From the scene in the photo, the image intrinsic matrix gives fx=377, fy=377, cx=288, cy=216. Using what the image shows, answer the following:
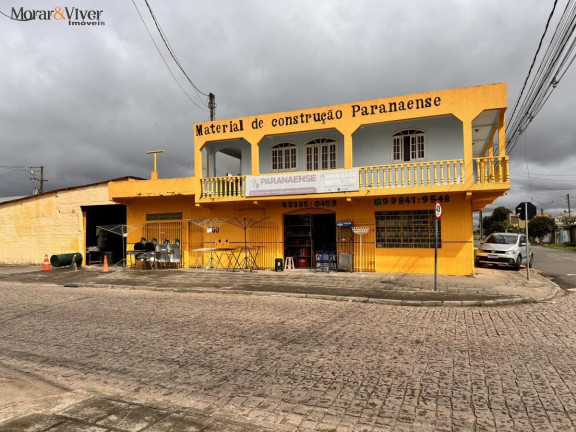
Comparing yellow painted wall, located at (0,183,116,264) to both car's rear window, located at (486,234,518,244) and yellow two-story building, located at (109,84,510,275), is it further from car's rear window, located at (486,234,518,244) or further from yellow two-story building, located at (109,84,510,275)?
car's rear window, located at (486,234,518,244)

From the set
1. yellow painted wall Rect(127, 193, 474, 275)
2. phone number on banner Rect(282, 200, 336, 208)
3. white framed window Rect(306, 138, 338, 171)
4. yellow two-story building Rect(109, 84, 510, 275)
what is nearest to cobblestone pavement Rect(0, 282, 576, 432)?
yellow painted wall Rect(127, 193, 474, 275)

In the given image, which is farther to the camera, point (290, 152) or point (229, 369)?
point (290, 152)

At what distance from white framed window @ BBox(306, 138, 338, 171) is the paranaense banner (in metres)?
1.79

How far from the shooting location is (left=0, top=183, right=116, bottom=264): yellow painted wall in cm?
2070

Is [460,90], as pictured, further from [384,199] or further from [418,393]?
[418,393]

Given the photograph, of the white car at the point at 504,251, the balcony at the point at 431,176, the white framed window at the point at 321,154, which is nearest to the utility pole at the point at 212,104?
the white framed window at the point at 321,154

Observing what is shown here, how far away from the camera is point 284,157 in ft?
55.8

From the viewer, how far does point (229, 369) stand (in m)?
4.68

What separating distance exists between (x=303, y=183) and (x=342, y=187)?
1.56m

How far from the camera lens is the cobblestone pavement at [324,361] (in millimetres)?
3566

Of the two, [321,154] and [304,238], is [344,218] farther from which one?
[321,154]

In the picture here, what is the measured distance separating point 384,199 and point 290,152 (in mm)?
4809

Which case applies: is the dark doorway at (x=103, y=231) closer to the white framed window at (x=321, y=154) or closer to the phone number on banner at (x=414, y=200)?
the white framed window at (x=321, y=154)

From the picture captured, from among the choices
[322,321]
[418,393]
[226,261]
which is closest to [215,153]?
[226,261]
